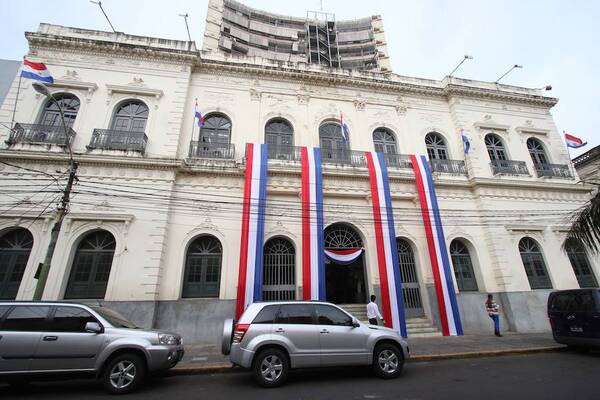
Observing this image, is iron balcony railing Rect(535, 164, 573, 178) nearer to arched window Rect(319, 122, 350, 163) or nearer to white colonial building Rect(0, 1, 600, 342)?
white colonial building Rect(0, 1, 600, 342)

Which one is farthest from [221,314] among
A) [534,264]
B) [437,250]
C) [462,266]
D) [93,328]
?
[534,264]

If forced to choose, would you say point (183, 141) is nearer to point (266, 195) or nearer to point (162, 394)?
point (266, 195)

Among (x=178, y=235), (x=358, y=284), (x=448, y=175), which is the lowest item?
(x=358, y=284)

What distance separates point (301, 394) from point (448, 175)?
12526mm

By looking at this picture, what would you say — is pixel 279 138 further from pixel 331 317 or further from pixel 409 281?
pixel 331 317

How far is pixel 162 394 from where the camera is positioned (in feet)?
15.6

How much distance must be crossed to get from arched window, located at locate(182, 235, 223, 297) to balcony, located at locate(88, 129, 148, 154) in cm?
463

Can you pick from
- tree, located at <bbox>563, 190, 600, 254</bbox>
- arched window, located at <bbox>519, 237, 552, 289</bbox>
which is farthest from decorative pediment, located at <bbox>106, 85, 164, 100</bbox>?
arched window, located at <bbox>519, 237, 552, 289</bbox>

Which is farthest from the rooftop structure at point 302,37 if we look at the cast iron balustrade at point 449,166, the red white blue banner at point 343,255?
the red white blue banner at point 343,255

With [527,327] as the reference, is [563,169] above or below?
above

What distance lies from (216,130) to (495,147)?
1540cm

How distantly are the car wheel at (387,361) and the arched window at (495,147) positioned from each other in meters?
13.5

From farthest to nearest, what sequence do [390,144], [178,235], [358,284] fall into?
1. [390,144]
2. [358,284]
3. [178,235]

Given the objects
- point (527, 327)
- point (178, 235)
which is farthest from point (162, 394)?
point (527, 327)
